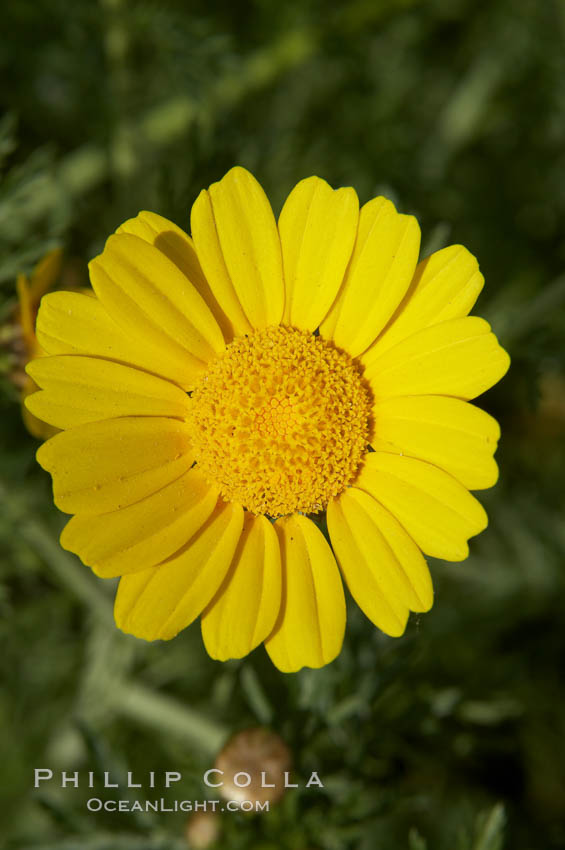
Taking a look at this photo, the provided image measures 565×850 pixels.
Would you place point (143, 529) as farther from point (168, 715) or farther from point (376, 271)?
point (168, 715)

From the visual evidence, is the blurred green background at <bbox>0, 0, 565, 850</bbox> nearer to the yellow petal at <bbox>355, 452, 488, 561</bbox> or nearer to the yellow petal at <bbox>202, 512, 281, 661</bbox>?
the yellow petal at <bbox>202, 512, 281, 661</bbox>

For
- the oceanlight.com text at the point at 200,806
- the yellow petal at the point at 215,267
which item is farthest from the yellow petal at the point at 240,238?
the oceanlight.com text at the point at 200,806

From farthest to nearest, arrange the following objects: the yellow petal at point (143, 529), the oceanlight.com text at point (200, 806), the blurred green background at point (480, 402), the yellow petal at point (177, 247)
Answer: the blurred green background at point (480, 402)
the oceanlight.com text at point (200, 806)
the yellow petal at point (177, 247)
the yellow petal at point (143, 529)

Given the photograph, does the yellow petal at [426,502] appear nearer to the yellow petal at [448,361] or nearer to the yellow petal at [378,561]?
the yellow petal at [378,561]

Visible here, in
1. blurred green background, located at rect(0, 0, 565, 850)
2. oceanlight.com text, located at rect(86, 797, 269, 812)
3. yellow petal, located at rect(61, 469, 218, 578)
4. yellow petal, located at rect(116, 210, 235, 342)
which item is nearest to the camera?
yellow petal, located at rect(61, 469, 218, 578)

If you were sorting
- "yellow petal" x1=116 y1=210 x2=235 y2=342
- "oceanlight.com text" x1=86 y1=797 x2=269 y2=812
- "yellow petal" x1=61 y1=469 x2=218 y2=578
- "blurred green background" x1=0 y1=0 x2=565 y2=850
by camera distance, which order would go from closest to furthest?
"yellow petal" x1=61 y1=469 x2=218 y2=578
"yellow petal" x1=116 y1=210 x2=235 y2=342
"oceanlight.com text" x1=86 y1=797 x2=269 y2=812
"blurred green background" x1=0 y1=0 x2=565 y2=850

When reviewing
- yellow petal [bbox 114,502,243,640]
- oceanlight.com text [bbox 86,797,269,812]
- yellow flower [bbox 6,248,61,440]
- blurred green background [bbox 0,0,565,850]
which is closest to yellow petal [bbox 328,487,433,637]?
yellow petal [bbox 114,502,243,640]

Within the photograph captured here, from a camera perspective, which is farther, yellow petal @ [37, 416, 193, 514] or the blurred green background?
the blurred green background

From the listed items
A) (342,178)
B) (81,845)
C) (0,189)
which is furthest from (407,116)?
(81,845)

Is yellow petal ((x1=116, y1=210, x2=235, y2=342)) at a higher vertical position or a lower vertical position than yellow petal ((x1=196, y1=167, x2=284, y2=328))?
lower
